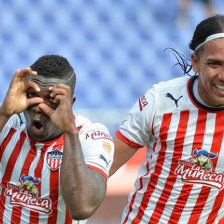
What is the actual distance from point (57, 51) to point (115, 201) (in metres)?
4.04

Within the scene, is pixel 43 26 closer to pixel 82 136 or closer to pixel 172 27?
pixel 172 27

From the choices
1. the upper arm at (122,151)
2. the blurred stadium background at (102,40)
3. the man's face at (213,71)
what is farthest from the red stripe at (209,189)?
the blurred stadium background at (102,40)

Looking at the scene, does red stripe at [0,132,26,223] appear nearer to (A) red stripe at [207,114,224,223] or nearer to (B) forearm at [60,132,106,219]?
(B) forearm at [60,132,106,219]

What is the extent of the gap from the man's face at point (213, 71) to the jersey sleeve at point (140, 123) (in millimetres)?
317

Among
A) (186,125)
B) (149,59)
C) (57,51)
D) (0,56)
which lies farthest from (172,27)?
(186,125)

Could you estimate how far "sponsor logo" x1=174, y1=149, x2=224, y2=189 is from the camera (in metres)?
3.09

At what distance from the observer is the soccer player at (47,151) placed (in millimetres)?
2615

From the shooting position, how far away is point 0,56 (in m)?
8.89

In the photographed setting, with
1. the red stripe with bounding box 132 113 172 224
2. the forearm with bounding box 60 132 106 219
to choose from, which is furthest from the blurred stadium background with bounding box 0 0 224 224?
the forearm with bounding box 60 132 106 219

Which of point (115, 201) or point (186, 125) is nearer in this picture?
point (186, 125)

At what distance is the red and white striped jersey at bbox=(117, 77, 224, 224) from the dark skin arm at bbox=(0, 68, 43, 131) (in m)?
Answer: 0.71

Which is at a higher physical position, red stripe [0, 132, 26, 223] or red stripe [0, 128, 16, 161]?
red stripe [0, 128, 16, 161]

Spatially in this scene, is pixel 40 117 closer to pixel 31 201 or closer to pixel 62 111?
pixel 62 111

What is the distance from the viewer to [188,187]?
3.13 m
